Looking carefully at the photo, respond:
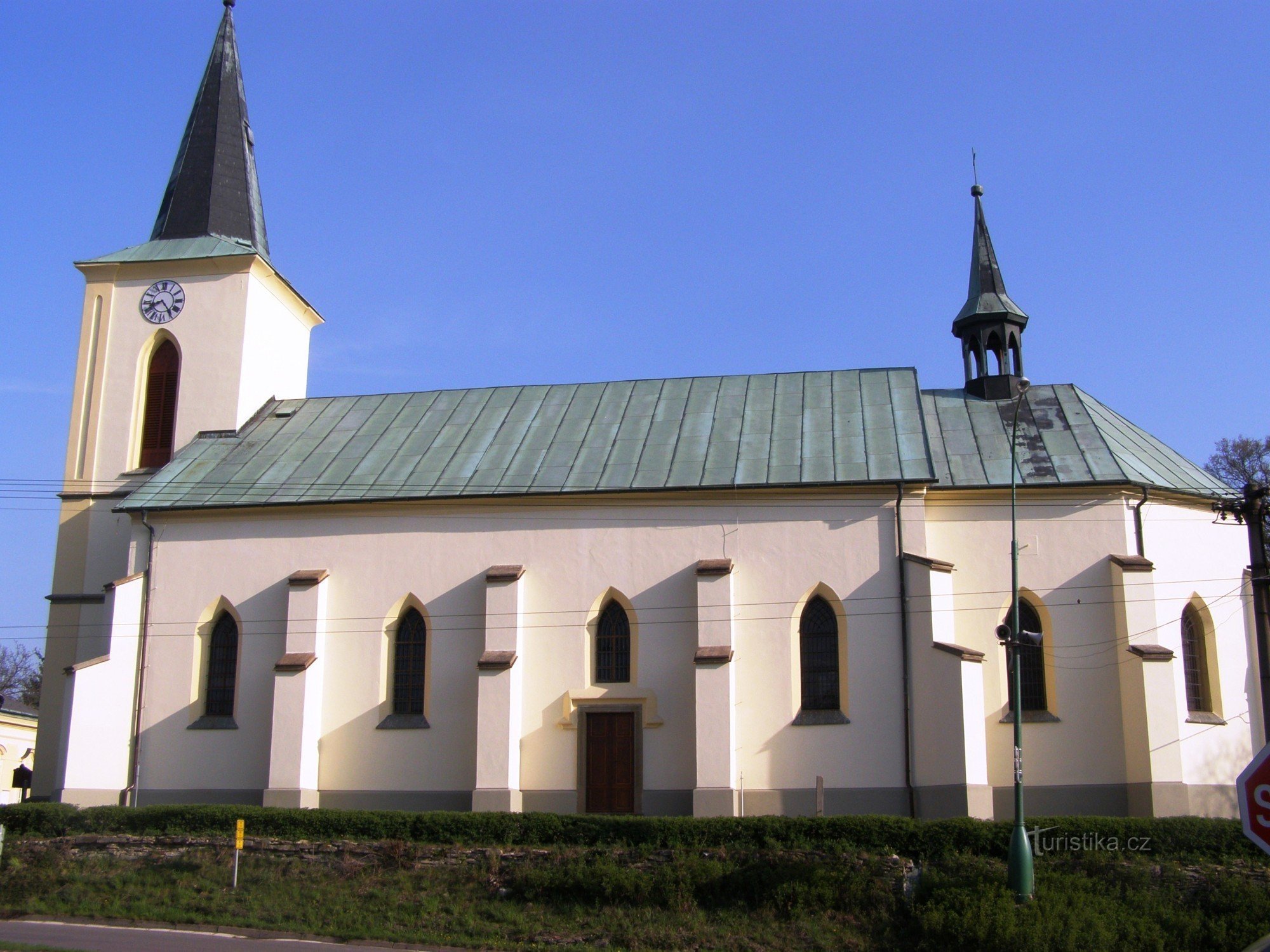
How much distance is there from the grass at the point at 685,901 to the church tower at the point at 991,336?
14.1 metres

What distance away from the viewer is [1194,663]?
87.8 feet

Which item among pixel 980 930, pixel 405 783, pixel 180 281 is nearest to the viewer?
pixel 980 930

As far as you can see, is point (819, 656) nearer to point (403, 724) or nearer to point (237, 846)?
point (403, 724)

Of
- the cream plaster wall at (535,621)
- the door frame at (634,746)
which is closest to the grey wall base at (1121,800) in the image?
the cream plaster wall at (535,621)

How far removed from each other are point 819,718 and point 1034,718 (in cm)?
464

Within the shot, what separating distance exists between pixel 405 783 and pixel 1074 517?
638 inches

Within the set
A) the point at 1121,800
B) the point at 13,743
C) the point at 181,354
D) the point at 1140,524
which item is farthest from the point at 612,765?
the point at 13,743

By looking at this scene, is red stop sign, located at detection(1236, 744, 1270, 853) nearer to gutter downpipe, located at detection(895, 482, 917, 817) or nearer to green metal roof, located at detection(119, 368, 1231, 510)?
gutter downpipe, located at detection(895, 482, 917, 817)

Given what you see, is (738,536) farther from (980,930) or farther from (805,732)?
(980,930)

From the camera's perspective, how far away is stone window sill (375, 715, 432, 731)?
90.0 ft

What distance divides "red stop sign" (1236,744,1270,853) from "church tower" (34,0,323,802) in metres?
28.3

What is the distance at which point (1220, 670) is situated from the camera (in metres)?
26.4

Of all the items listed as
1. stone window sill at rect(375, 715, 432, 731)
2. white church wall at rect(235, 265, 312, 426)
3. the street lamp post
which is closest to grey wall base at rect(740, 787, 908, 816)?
the street lamp post

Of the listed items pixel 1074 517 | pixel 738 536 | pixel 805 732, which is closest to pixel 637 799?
pixel 805 732
